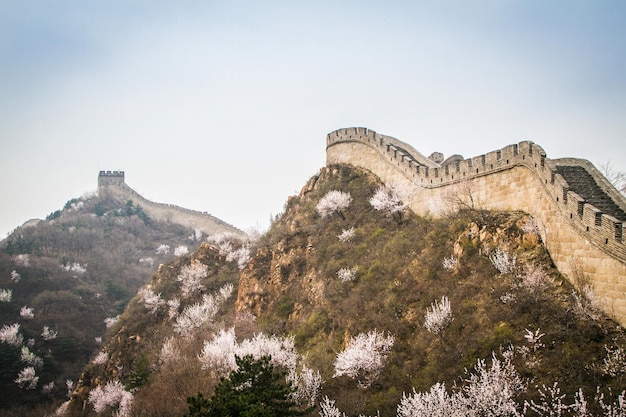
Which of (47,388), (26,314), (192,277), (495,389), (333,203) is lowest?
(47,388)

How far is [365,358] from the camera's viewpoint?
17109 mm

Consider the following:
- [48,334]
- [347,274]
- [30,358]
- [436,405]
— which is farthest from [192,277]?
[436,405]

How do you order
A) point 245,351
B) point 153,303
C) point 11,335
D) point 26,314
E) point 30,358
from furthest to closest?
point 26,314
point 11,335
point 30,358
point 153,303
point 245,351

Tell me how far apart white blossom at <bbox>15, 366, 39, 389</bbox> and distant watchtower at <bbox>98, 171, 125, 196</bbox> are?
62.1 metres

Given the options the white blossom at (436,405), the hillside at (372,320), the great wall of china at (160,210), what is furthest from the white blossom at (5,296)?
the white blossom at (436,405)

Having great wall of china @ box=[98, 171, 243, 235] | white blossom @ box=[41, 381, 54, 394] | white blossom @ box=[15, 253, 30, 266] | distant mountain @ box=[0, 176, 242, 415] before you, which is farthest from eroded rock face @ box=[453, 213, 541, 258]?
white blossom @ box=[15, 253, 30, 266]

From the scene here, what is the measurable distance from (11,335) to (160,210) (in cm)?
4538

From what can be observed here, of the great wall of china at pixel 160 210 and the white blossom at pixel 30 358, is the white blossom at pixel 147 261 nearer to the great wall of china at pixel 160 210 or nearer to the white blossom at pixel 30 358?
the great wall of china at pixel 160 210

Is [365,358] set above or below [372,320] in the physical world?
below

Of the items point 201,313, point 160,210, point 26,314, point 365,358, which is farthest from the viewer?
point 160,210

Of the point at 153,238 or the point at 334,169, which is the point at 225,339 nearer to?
the point at 334,169

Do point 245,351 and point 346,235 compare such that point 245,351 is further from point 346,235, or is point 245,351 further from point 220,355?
point 346,235

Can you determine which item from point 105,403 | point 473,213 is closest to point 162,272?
point 105,403

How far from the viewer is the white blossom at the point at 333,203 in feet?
102
